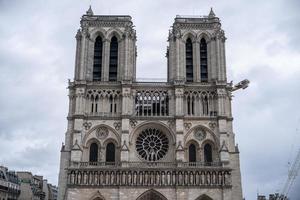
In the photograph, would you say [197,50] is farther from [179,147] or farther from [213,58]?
[179,147]

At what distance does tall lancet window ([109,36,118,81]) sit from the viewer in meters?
52.2

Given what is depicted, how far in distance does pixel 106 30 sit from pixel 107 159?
16391 mm

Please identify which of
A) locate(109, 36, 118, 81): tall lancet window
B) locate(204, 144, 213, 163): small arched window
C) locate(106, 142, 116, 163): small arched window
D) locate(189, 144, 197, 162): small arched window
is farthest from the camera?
locate(109, 36, 118, 81): tall lancet window

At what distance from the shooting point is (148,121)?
4891 centimetres

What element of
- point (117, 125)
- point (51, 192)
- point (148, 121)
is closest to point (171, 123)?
point (148, 121)

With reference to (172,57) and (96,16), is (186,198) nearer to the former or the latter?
(172,57)

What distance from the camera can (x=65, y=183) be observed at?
47188 millimetres

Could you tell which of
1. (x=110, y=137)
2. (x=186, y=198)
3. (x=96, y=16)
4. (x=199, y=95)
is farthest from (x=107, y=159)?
(x=96, y=16)

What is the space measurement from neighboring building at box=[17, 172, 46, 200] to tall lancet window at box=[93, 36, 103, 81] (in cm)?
2189

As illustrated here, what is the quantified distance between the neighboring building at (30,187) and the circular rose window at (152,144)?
73.9 ft

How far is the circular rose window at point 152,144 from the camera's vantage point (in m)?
48.4

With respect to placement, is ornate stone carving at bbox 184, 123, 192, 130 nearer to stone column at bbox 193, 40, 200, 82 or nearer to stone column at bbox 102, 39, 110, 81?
stone column at bbox 193, 40, 200, 82

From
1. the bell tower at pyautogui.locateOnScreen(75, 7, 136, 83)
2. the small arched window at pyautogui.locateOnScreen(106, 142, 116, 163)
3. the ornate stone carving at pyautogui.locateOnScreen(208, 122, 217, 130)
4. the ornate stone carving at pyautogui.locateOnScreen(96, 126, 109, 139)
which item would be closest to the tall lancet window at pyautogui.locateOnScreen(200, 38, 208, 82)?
the ornate stone carving at pyautogui.locateOnScreen(208, 122, 217, 130)

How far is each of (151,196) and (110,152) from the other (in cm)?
711
